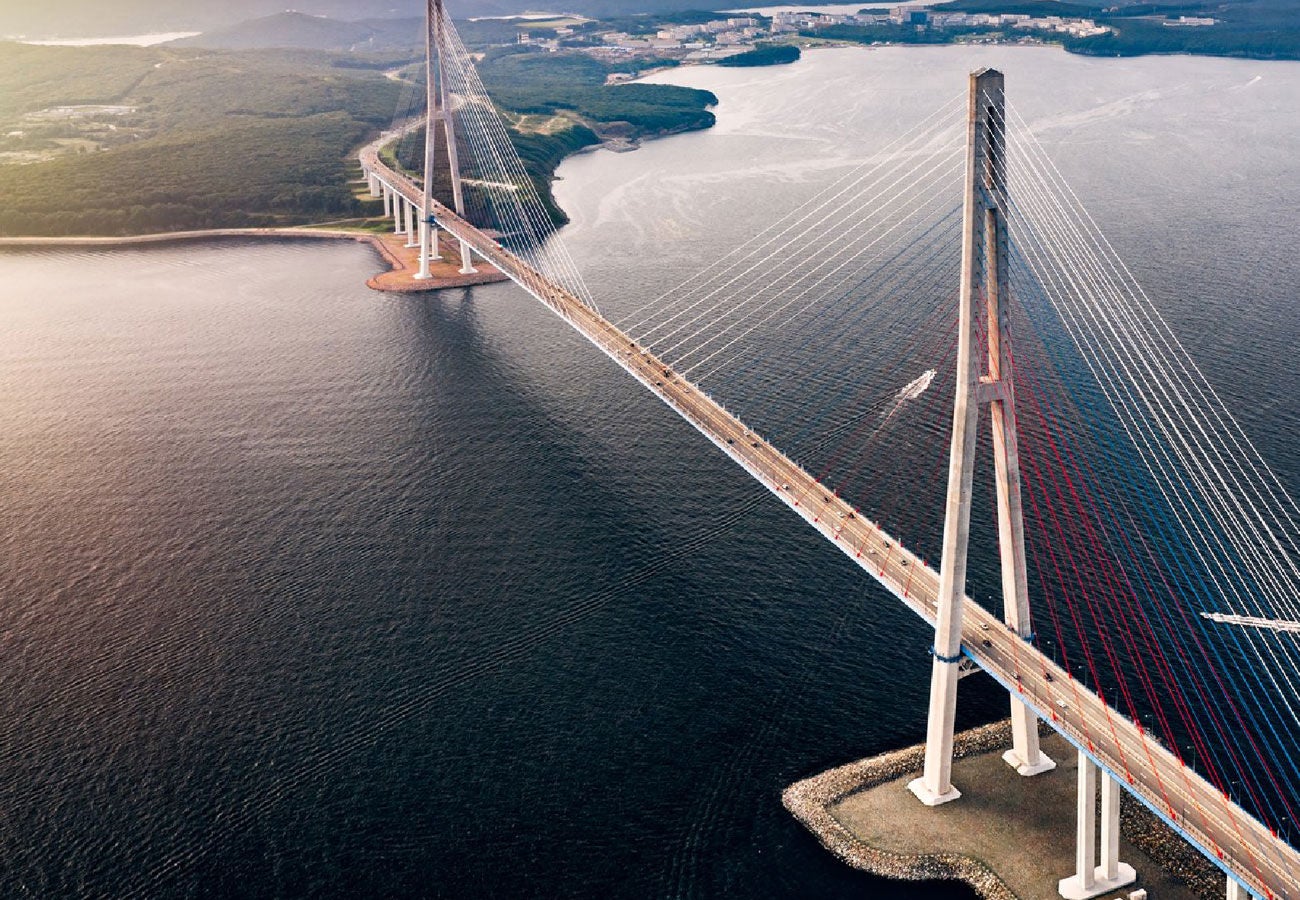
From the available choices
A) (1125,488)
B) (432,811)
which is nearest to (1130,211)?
(1125,488)

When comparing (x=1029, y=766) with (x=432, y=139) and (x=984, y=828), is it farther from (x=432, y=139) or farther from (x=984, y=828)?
(x=432, y=139)

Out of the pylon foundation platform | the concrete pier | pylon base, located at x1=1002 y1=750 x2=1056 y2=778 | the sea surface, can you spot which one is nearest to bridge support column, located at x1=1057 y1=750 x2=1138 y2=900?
the concrete pier

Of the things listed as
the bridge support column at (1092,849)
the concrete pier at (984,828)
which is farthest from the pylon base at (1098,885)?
the concrete pier at (984,828)

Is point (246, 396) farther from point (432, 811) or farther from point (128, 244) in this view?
point (128, 244)

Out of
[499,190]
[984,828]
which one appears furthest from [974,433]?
[499,190]

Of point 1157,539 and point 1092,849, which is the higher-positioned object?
point 1157,539

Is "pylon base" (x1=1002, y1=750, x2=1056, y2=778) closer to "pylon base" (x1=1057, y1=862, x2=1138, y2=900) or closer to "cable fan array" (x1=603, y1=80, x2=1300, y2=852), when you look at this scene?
"cable fan array" (x1=603, y1=80, x2=1300, y2=852)
